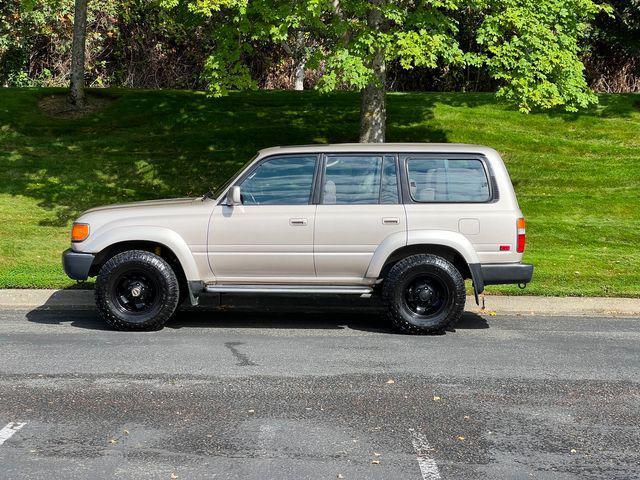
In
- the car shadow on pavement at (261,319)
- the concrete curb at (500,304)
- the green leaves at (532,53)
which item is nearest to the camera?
the car shadow on pavement at (261,319)

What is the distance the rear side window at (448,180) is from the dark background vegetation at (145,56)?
16795 mm

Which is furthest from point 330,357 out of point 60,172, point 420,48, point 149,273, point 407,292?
point 60,172

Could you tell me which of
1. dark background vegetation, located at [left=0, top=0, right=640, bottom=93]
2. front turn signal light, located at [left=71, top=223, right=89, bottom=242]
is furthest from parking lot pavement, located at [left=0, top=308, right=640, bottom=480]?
Result: dark background vegetation, located at [left=0, top=0, right=640, bottom=93]

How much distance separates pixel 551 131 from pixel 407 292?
12.2 meters

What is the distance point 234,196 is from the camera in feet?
32.0

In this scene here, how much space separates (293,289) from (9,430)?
4.21m

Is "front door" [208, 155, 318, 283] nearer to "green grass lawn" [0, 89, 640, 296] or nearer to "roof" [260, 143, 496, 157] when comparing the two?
"roof" [260, 143, 496, 157]

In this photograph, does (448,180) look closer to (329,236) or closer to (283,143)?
(329,236)

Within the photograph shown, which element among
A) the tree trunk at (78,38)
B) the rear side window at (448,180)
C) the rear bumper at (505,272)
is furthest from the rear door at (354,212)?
the tree trunk at (78,38)

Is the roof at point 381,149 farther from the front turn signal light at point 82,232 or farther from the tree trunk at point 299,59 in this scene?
the tree trunk at point 299,59

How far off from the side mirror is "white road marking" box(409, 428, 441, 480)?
13.3 ft

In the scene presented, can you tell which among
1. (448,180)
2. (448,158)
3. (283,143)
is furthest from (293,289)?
(283,143)

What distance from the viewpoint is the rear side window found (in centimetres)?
1000

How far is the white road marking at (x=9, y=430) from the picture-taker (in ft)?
19.9
